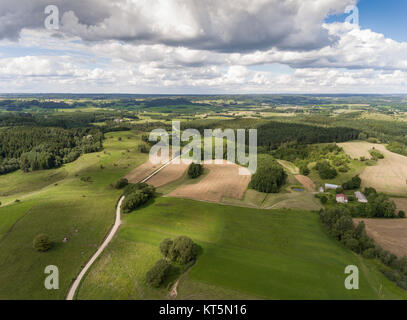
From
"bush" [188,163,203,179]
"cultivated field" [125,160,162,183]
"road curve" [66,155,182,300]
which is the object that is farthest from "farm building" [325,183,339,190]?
"road curve" [66,155,182,300]

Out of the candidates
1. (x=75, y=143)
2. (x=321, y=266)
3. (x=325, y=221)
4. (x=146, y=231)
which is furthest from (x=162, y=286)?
(x=75, y=143)

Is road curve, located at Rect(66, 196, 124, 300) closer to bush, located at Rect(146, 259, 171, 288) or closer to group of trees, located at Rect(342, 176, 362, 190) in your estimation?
bush, located at Rect(146, 259, 171, 288)

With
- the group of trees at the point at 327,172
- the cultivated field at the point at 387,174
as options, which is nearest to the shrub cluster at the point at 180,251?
the group of trees at the point at 327,172

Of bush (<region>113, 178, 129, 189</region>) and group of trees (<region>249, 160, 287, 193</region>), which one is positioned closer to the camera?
group of trees (<region>249, 160, 287, 193</region>)

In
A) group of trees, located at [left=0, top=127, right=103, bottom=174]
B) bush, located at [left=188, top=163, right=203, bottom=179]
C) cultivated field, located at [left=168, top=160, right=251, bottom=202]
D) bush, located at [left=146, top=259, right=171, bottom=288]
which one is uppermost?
group of trees, located at [left=0, top=127, right=103, bottom=174]

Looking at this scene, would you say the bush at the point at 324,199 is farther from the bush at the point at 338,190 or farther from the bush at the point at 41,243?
the bush at the point at 41,243

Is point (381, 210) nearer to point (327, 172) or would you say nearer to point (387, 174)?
point (327, 172)

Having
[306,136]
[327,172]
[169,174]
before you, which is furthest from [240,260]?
[306,136]
